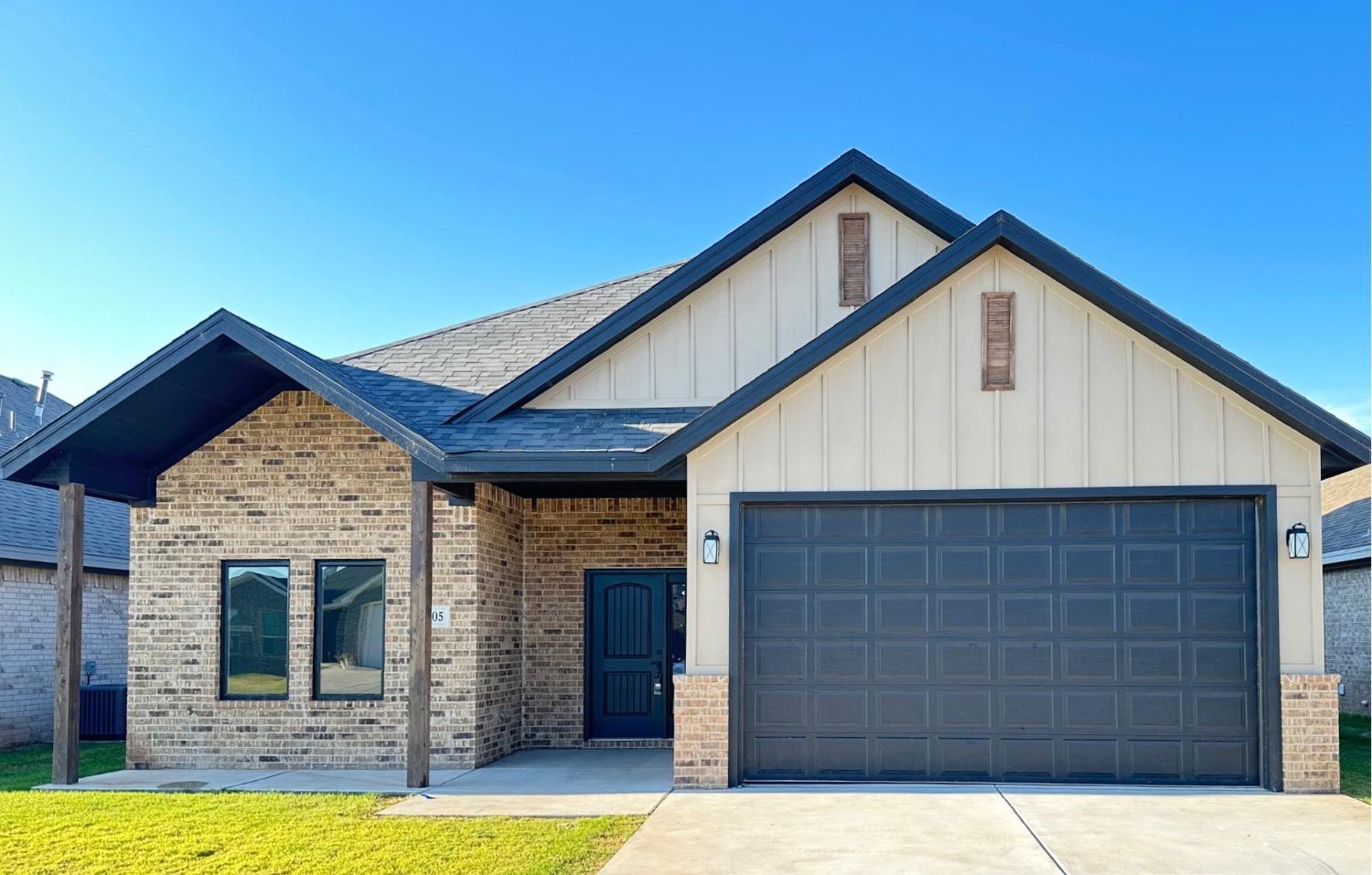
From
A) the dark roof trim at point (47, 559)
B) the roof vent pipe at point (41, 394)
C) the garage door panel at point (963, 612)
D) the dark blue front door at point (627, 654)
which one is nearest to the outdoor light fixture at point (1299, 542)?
the garage door panel at point (963, 612)

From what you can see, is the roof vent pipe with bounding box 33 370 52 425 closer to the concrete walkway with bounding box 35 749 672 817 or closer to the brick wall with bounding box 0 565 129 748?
the brick wall with bounding box 0 565 129 748

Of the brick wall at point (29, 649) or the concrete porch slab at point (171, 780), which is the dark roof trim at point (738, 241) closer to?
the concrete porch slab at point (171, 780)

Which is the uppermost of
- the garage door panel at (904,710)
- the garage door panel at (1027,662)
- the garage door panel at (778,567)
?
the garage door panel at (778,567)

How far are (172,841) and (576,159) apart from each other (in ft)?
54.8

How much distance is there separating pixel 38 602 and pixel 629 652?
8023 mm

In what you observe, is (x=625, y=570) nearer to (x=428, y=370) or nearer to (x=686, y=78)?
(x=428, y=370)

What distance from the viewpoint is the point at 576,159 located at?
2306cm

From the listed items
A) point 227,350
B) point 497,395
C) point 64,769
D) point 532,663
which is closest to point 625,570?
point 532,663

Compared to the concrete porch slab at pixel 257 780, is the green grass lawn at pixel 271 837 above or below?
above

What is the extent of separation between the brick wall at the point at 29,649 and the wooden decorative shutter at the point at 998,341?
11.1 metres

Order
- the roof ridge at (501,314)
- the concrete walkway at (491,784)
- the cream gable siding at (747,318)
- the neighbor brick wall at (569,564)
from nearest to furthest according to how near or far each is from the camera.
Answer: the concrete walkway at (491,784), the cream gable siding at (747,318), the neighbor brick wall at (569,564), the roof ridge at (501,314)

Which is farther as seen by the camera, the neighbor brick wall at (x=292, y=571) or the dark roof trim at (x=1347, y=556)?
the dark roof trim at (x=1347, y=556)

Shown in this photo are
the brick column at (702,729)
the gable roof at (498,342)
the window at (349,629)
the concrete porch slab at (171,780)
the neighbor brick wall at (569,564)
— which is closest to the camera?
the brick column at (702,729)

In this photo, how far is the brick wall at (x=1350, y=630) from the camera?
1920cm
